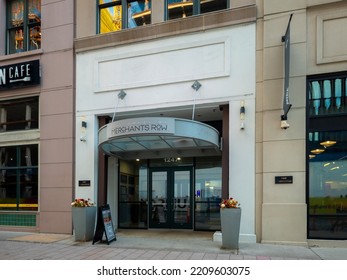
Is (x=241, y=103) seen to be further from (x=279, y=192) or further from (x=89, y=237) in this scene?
(x=89, y=237)

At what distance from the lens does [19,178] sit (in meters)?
12.7

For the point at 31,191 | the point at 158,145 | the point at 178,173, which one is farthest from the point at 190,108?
the point at 31,191

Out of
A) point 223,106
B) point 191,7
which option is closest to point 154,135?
point 223,106

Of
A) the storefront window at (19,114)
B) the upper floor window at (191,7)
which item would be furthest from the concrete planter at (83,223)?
the upper floor window at (191,7)

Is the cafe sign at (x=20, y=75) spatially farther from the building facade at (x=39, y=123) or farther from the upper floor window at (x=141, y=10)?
the upper floor window at (x=141, y=10)

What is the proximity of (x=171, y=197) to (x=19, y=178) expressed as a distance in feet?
20.0

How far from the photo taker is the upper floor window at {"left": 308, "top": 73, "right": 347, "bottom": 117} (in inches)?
365

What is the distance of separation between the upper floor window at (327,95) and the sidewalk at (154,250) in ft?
12.3

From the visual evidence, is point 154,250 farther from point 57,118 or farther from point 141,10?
point 141,10

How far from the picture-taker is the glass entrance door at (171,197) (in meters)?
12.2

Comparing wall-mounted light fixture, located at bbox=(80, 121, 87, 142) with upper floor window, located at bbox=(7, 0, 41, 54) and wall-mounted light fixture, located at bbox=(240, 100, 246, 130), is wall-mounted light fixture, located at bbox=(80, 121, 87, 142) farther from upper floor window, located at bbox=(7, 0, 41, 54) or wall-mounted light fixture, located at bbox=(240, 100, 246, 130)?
wall-mounted light fixture, located at bbox=(240, 100, 246, 130)

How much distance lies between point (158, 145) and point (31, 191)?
5642 millimetres

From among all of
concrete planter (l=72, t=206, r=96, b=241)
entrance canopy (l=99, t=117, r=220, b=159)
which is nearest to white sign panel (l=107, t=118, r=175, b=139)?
entrance canopy (l=99, t=117, r=220, b=159)

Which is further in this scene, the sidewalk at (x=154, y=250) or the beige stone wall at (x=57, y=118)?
the beige stone wall at (x=57, y=118)
